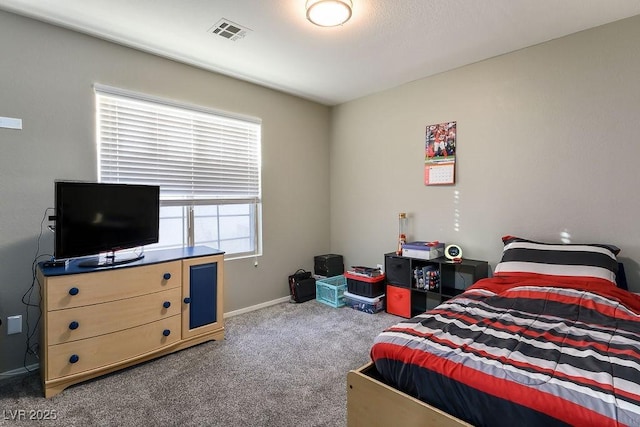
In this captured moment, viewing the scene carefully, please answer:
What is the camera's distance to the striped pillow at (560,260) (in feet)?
7.16

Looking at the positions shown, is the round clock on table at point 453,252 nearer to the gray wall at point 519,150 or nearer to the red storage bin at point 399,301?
the gray wall at point 519,150

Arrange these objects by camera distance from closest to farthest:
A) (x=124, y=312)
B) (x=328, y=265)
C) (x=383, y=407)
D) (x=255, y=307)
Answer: (x=383, y=407) → (x=124, y=312) → (x=255, y=307) → (x=328, y=265)

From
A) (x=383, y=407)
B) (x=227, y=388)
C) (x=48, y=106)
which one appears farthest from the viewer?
(x=48, y=106)

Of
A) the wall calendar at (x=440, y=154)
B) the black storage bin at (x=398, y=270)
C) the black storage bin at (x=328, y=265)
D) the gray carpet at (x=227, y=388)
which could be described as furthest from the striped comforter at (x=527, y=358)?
the black storage bin at (x=328, y=265)

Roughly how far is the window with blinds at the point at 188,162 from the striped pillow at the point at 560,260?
8.28 feet

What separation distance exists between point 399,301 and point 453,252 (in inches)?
29.6

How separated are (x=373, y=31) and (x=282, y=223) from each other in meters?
2.26

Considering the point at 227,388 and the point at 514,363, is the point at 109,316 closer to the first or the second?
the point at 227,388

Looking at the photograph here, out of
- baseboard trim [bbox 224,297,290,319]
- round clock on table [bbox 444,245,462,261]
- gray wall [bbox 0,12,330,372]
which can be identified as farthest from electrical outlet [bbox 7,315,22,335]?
round clock on table [bbox 444,245,462,261]

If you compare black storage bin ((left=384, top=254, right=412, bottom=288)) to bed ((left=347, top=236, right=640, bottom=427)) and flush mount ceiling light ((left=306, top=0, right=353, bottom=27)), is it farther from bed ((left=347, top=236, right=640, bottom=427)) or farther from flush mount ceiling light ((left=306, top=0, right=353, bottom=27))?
Answer: flush mount ceiling light ((left=306, top=0, right=353, bottom=27))

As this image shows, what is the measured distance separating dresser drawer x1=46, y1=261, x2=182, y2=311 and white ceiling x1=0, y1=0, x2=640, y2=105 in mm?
1815

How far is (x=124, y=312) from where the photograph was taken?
7.36ft

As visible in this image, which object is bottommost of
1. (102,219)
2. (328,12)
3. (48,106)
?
(102,219)

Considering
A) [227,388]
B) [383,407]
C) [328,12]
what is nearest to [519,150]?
[328,12]
